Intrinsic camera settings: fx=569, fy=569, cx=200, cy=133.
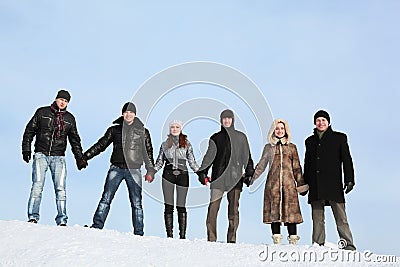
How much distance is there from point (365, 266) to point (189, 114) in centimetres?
427

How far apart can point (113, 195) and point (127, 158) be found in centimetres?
69

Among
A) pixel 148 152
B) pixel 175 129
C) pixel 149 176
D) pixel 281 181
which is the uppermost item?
pixel 175 129

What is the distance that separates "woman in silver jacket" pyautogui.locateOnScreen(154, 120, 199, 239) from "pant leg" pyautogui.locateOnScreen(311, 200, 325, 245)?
85.8 inches

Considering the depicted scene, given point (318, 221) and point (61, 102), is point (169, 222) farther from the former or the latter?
point (61, 102)

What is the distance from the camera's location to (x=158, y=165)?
10.3m

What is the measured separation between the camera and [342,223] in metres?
9.30

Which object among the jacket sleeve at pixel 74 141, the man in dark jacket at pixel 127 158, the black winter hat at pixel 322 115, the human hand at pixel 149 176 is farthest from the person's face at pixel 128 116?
the black winter hat at pixel 322 115

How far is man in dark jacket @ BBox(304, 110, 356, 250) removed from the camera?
30.7 ft

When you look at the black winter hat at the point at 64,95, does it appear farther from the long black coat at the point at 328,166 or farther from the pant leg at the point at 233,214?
the long black coat at the point at 328,166

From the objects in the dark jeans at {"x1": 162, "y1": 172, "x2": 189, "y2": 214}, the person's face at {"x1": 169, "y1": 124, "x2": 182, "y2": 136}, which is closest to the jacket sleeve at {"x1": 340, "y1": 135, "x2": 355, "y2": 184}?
the dark jeans at {"x1": 162, "y1": 172, "x2": 189, "y2": 214}

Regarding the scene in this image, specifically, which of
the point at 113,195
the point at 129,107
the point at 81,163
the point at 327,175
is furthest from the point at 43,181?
the point at 327,175

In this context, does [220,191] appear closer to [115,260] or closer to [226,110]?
[226,110]

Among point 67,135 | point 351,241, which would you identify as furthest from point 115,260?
point 351,241

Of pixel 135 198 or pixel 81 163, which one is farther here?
pixel 81 163
